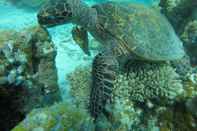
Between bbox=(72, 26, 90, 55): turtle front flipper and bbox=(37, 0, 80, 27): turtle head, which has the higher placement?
bbox=(37, 0, 80, 27): turtle head

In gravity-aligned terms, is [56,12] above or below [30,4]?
below

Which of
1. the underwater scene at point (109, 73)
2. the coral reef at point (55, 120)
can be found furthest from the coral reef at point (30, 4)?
the coral reef at point (55, 120)

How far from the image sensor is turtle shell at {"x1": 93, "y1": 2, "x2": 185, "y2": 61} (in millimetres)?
3793

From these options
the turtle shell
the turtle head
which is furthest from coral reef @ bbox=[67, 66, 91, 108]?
the turtle head

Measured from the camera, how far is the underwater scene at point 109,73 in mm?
3129

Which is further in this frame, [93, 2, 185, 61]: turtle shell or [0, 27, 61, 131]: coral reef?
[93, 2, 185, 61]: turtle shell

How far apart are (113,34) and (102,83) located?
0.86m

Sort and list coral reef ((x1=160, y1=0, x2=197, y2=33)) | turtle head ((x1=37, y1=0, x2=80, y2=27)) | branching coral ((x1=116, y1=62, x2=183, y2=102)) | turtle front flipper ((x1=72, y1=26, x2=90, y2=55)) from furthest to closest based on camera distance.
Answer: coral reef ((x1=160, y1=0, x2=197, y2=33))
turtle front flipper ((x1=72, y1=26, x2=90, y2=55))
turtle head ((x1=37, y1=0, x2=80, y2=27))
branching coral ((x1=116, y1=62, x2=183, y2=102))

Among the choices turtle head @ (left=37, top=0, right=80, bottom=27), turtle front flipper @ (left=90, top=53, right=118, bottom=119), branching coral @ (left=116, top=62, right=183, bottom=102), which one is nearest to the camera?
turtle front flipper @ (left=90, top=53, right=118, bottom=119)

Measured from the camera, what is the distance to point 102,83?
3.42 meters

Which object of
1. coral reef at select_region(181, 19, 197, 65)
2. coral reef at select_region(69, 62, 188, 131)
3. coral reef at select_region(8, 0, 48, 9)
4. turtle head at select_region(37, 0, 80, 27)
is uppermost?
coral reef at select_region(8, 0, 48, 9)

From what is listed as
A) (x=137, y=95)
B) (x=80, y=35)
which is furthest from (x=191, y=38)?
(x=137, y=95)

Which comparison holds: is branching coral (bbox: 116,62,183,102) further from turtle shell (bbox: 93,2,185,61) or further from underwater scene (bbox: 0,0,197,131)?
turtle shell (bbox: 93,2,185,61)

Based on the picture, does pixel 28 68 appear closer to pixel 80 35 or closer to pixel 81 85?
pixel 81 85
